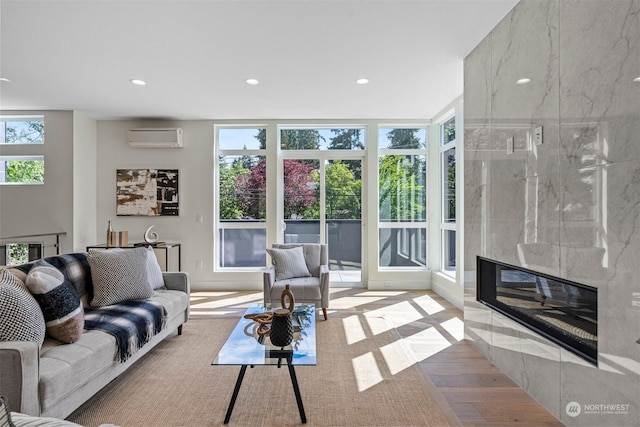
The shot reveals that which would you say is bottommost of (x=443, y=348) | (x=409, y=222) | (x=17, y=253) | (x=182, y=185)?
(x=443, y=348)

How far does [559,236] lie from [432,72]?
85.3 inches

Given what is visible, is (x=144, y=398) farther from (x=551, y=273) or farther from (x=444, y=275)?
(x=444, y=275)

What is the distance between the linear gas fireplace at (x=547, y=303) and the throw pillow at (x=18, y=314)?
2.80 metres

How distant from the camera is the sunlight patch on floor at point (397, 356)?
2658 mm

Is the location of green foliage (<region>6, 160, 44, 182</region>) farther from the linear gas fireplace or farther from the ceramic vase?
the linear gas fireplace

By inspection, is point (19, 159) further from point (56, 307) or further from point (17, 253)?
point (56, 307)

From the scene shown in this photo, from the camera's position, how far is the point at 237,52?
3.04 meters

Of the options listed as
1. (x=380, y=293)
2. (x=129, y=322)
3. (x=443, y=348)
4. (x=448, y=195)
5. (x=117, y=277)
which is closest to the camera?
(x=129, y=322)

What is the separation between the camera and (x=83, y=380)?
74.1 inches

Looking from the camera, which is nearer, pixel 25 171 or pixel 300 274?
pixel 300 274

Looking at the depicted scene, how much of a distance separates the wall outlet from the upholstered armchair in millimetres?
2298

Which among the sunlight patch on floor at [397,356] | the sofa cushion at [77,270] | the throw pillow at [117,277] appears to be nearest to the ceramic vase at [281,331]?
the sunlight patch on floor at [397,356]

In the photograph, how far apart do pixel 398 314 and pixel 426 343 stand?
2.81 feet

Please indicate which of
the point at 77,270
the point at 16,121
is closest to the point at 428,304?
the point at 77,270
